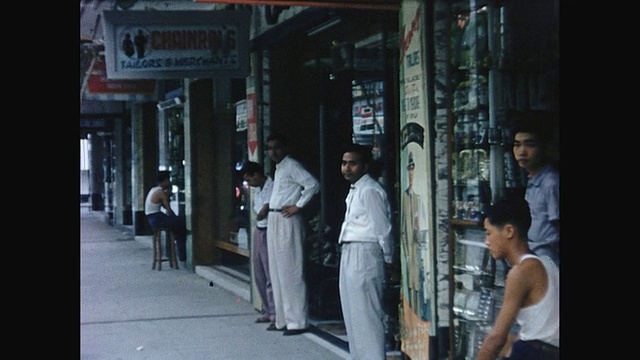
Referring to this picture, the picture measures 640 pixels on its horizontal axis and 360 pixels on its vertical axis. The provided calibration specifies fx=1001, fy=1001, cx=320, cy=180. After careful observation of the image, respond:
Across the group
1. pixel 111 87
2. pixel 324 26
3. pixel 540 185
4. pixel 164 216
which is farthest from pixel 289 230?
pixel 111 87

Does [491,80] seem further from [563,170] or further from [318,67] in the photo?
[318,67]

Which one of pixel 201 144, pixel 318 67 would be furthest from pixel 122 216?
pixel 318 67

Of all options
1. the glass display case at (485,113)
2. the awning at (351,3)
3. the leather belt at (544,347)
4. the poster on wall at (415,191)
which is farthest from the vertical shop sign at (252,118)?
the leather belt at (544,347)

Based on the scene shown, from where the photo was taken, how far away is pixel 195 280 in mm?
14695

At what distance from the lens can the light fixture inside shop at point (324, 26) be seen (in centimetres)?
896

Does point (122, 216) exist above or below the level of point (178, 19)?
below

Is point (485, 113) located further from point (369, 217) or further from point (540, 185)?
point (369, 217)

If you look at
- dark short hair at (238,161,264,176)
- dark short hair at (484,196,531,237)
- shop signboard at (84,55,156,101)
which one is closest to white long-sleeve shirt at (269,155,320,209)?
dark short hair at (238,161,264,176)

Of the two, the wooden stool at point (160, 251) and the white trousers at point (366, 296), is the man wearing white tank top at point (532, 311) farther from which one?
the wooden stool at point (160, 251)

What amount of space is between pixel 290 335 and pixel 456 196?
3693mm

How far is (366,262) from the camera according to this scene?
759 centimetres

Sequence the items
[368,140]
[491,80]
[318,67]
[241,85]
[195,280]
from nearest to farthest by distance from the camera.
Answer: [491,80], [368,140], [318,67], [241,85], [195,280]

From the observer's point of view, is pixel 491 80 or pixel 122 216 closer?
pixel 491 80
